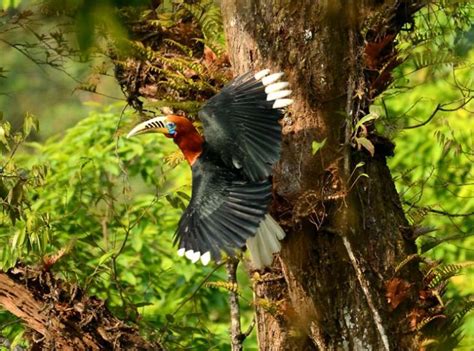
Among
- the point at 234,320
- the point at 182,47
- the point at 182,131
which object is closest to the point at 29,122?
the point at 182,47

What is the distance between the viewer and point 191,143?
3172mm

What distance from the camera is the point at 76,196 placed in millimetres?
5207

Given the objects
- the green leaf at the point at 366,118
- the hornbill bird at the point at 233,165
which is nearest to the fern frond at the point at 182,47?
Answer: the hornbill bird at the point at 233,165

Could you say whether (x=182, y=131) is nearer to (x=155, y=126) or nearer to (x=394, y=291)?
(x=155, y=126)

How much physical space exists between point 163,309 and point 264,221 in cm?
225

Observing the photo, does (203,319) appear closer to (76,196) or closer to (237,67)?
(76,196)

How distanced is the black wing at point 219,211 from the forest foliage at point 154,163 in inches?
12.2

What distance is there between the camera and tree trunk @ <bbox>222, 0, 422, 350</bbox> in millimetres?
2938

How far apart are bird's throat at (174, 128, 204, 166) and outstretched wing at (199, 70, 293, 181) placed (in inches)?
1.3

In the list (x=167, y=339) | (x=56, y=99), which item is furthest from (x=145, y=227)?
(x=56, y=99)

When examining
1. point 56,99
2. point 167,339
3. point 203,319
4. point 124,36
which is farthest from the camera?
point 56,99

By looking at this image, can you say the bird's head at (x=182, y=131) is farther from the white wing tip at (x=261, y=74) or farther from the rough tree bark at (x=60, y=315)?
the rough tree bark at (x=60, y=315)

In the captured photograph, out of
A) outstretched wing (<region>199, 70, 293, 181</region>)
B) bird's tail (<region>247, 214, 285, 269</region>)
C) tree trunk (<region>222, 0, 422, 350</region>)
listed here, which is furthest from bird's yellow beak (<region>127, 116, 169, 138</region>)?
bird's tail (<region>247, 214, 285, 269</region>)

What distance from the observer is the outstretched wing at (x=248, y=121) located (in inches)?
117
